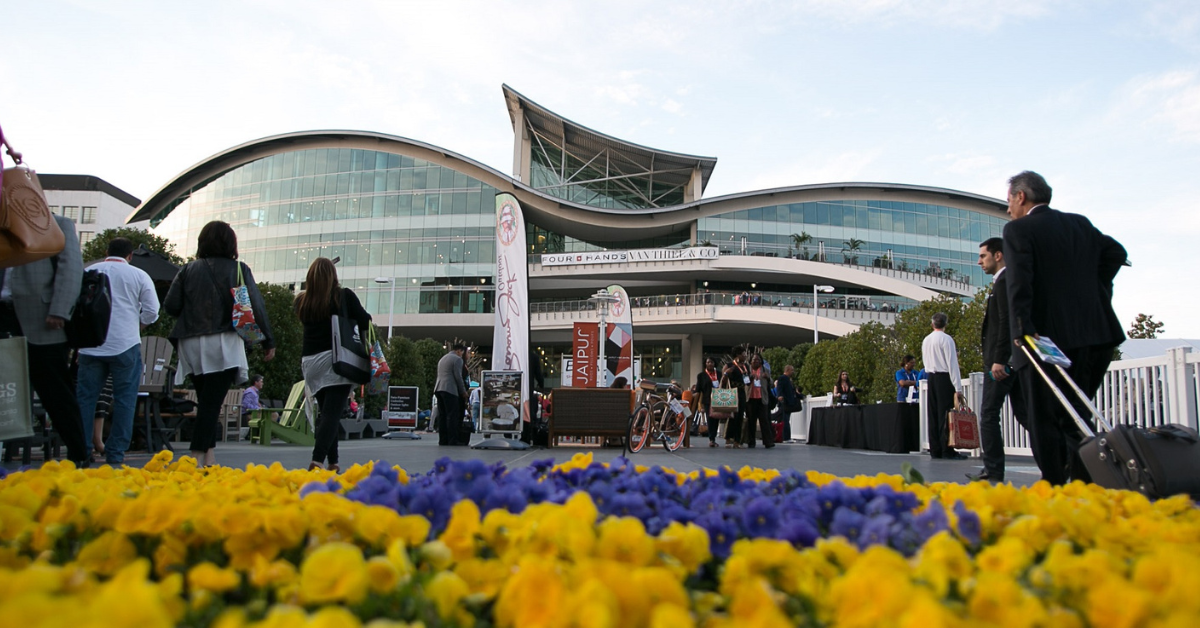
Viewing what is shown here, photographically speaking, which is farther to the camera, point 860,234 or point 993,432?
point 860,234

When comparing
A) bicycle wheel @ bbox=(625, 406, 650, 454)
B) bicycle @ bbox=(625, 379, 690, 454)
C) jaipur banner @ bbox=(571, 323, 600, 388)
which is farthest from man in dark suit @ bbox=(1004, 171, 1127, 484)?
jaipur banner @ bbox=(571, 323, 600, 388)

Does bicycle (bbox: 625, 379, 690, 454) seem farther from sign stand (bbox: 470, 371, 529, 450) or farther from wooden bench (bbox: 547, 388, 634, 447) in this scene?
sign stand (bbox: 470, 371, 529, 450)

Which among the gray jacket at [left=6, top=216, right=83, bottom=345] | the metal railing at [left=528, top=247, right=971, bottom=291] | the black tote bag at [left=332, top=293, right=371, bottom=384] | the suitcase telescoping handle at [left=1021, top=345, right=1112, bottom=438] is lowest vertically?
the suitcase telescoping handle at [left=1021, top=345, right=1112, bottom=438]

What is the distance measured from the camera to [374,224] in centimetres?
5869

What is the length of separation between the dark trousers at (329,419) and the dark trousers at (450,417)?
6.90 metres

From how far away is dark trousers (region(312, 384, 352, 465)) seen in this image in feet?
16.9

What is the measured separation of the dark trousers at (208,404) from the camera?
194 inches

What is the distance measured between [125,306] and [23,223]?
2.47m

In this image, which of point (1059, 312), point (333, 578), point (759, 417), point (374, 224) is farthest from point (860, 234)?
point (333, 578)

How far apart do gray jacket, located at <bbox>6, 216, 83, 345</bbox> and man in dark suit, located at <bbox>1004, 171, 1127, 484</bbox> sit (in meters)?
5.32

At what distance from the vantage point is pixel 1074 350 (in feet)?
12.4

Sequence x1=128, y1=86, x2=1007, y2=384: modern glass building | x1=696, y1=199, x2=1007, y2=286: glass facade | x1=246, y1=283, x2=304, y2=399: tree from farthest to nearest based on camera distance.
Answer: x1=696, y1=199, x2=1007, y2=286: glass facade
x1=128, y1=86, x2=1007, y2=384: modern glass building
x1=246, y1=283, x2=304, y2=399: tree

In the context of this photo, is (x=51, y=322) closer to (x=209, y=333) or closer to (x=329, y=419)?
(x=209, y=333)

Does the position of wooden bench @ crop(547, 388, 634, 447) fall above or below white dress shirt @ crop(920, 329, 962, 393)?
below
